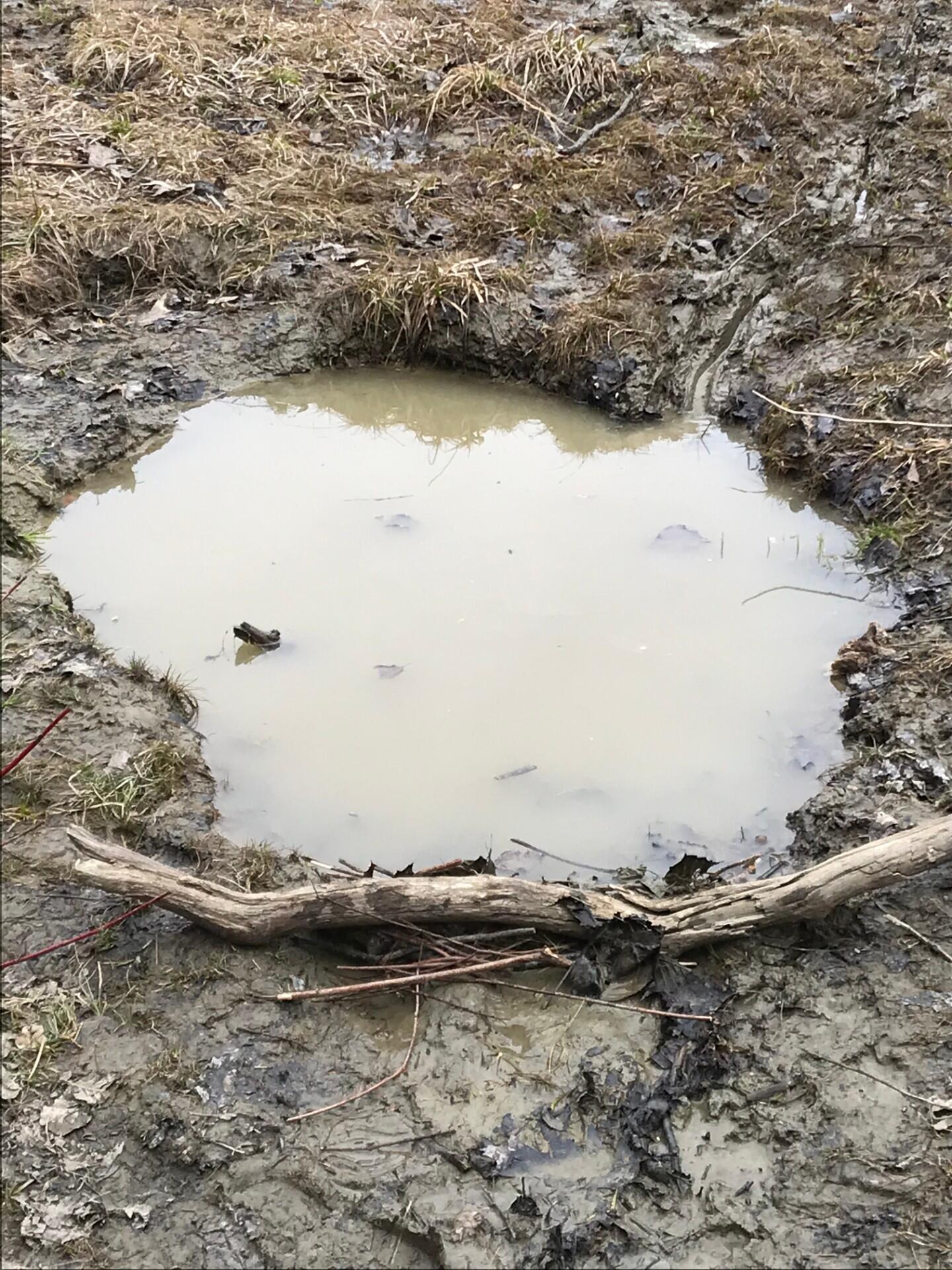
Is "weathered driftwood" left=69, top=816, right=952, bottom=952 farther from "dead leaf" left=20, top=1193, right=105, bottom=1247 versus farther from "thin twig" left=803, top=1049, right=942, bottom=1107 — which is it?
"dead leaf" left=20, top=1193, right=105, bottom=1247

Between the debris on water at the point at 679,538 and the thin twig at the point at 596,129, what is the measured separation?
12.7ft

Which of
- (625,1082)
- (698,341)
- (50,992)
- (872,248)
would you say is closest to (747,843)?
(625,1082)

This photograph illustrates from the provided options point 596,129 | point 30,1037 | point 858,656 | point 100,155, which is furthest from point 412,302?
point 30,1037

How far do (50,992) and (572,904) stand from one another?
1568mm

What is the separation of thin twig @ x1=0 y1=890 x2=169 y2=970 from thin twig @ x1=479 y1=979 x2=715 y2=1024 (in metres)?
1.04

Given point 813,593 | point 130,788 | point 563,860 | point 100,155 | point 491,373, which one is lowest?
point 563,860

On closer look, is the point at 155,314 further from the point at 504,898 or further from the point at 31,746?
the point at 504,898

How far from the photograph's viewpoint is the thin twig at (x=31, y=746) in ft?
10.2

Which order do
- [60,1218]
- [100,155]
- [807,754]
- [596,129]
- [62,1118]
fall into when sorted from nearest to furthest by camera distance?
[60,1218], [62,1118], [807,754], [100,155], [596,129]

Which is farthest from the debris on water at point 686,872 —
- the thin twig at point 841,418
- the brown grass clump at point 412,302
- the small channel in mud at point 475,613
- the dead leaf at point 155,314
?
the dead leaf at point 155,314

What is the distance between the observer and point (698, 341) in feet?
20.4

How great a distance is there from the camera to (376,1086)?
111 inches

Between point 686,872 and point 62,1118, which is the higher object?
point 686,872

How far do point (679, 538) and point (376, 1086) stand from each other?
10.2 feet
